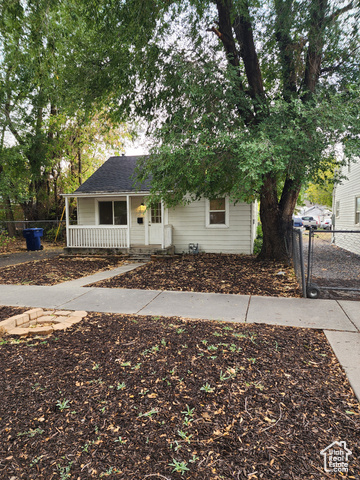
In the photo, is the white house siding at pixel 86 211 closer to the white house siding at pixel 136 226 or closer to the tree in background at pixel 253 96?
the white house siding at pixel 136 226

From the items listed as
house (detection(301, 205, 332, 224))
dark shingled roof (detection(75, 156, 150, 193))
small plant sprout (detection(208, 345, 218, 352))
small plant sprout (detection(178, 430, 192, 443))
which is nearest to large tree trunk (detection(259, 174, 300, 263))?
dark shingled roof (detection(75, 156, 150, 193))

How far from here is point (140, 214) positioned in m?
13.3

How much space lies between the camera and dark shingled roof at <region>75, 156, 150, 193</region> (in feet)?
42.1

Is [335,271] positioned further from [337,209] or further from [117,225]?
[337,209]

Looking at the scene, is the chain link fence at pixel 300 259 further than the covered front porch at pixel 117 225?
No

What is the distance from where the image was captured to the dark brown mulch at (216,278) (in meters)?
6.58

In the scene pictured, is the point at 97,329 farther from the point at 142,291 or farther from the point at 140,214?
the point at 140,214

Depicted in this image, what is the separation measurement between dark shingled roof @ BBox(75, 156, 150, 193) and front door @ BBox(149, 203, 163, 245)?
107 cm

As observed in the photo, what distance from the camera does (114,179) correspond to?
45.7ft

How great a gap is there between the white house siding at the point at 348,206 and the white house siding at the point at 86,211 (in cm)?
1059

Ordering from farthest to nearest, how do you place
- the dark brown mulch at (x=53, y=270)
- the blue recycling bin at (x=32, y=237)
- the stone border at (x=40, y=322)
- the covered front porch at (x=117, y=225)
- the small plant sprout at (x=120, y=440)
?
the blue recycling bin at (x=32, y=237) < the covered front porch at (x=117, y=225) < the dark brown mulch at (x=53, y=270) < the stone border at (x=40, y=322) < the small plant sprout at (x=120, y=440)

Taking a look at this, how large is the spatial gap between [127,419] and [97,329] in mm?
2023

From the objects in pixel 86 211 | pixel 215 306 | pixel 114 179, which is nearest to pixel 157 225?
pixel 114 179

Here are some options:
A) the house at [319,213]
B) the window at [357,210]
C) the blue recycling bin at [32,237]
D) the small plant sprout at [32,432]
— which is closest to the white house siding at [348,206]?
the window at [357,210]
